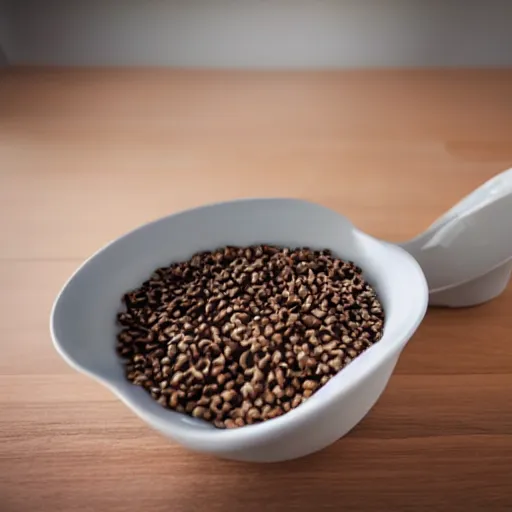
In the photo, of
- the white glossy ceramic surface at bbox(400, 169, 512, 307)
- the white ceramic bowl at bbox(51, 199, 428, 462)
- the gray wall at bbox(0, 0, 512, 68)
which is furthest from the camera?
the gray wall at bbox(0, 0, 512, 68)

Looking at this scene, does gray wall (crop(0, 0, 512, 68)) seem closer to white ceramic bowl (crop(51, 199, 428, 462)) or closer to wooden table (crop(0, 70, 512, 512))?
wooden table (crop(0, 70, 512, 512))

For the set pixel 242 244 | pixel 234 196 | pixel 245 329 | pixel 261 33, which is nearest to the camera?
pixel 245 329

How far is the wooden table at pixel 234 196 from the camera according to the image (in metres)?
0.59

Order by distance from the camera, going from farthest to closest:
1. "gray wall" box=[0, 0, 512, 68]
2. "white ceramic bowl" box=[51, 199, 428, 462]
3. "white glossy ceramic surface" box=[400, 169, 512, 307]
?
"gray wall" box=[0, 0, 512, 68], "white glossy ceramic surface" box=[400, 169, 512, 307], "white ceramic bowl" box=[51, 199, 428, 462]

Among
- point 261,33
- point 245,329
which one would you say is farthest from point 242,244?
point 261,33

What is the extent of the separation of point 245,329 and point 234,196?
1.28 feet

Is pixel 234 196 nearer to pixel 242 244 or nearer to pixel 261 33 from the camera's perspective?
pixel 242 244

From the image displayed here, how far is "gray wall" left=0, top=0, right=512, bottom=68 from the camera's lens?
1.39 meters

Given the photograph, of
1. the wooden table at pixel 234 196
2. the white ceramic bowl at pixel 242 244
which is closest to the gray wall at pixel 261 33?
the wooden table at pixel 234 196

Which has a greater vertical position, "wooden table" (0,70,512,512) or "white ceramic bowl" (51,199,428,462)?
"white ceramic bowl" (51,199,428,462)

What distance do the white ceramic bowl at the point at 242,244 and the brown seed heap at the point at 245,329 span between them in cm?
2

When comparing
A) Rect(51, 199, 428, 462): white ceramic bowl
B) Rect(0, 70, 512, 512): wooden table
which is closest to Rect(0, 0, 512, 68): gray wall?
Rect(0, 70, 512, 512): wooden table

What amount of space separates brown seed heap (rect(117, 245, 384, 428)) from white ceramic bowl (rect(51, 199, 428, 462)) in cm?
2

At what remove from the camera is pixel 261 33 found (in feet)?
4.63
